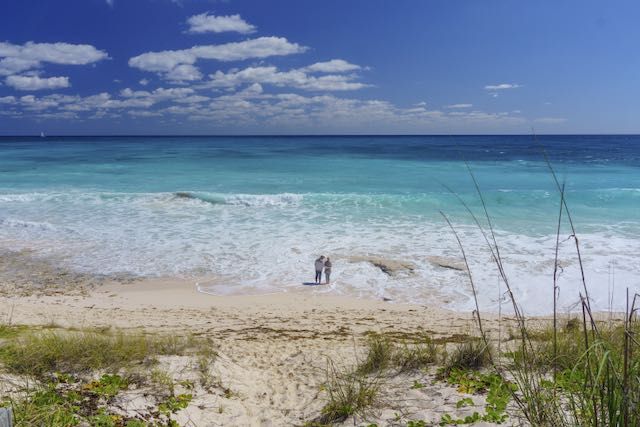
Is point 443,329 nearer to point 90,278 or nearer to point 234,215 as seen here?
point 90,278

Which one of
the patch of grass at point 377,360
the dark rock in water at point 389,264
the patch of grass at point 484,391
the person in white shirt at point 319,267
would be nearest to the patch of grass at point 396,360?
the patch of grass at point 377,360

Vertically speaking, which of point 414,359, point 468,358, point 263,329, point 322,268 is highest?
point 468,358

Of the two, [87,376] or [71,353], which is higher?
[71,353]

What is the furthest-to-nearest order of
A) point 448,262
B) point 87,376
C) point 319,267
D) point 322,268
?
point 448,262 < point 322,268 < point 319,267 < point 87,376

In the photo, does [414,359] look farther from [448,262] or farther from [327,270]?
[448,262]


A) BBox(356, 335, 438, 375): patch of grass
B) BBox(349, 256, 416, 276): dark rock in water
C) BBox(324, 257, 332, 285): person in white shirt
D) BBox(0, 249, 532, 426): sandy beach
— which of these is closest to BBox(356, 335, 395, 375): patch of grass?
BBox(356, 335, 438, 375): patch of grass

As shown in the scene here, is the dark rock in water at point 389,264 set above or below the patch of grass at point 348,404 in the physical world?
below

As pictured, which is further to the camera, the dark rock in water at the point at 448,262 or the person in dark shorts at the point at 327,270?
the dark rock in water at the point at 448,262

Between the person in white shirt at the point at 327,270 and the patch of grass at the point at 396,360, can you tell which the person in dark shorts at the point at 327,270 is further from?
the patch of grass at the point at 396,360

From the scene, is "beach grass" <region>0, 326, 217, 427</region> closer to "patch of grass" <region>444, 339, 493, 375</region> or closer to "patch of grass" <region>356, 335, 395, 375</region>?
"patch of grass" <region>356, 335, 395, 375</region>

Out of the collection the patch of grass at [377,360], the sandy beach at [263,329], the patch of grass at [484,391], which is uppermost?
the patch of grass at [484,391]

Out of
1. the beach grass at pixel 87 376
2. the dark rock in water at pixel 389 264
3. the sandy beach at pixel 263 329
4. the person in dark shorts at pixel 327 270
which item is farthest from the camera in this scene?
the dark rock in water at pixel 389 264

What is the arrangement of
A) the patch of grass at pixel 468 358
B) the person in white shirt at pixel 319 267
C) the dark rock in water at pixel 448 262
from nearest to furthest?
the patch of grass at pixel 468 358 < the person in white shirt at pixel 319 267 < the dark rock in water at pixel 448 262

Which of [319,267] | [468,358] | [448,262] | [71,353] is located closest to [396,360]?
[468,358]
